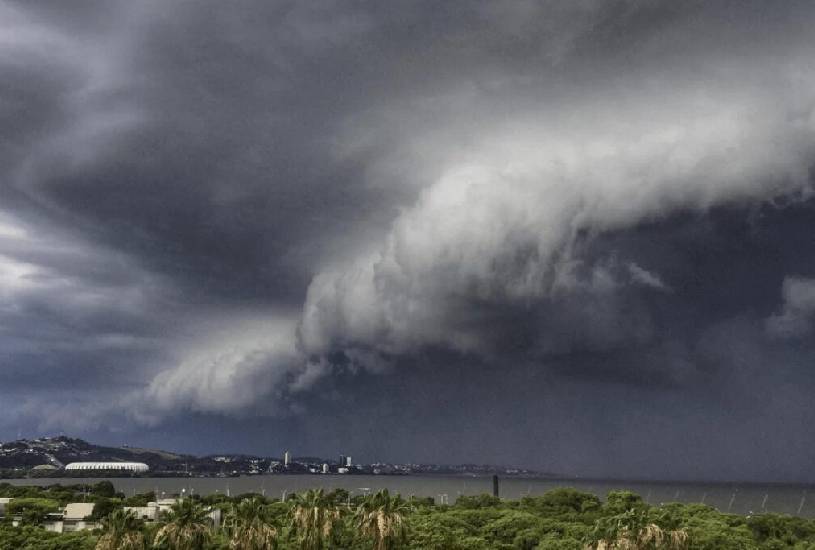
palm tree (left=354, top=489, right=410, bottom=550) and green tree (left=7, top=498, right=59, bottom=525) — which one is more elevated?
palm tree (left=354, top=489, right=410, bottom=550)

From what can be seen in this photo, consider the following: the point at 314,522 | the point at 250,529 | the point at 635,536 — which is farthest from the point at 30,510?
the point at 635,536

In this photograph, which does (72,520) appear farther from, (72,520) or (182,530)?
(182,530)

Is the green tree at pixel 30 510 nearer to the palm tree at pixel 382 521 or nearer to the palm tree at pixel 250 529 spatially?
the palm tree at pixel 250 529

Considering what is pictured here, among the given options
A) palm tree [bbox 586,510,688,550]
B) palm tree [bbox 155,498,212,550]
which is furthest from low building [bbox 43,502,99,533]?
palm tree [bbox 586,510,688,550]

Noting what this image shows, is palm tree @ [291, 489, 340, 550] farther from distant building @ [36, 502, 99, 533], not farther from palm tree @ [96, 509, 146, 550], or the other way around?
distant building @ [36, 502, 99, 533]

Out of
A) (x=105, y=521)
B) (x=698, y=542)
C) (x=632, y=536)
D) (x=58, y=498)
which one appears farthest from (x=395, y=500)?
(x=58, y=498)
